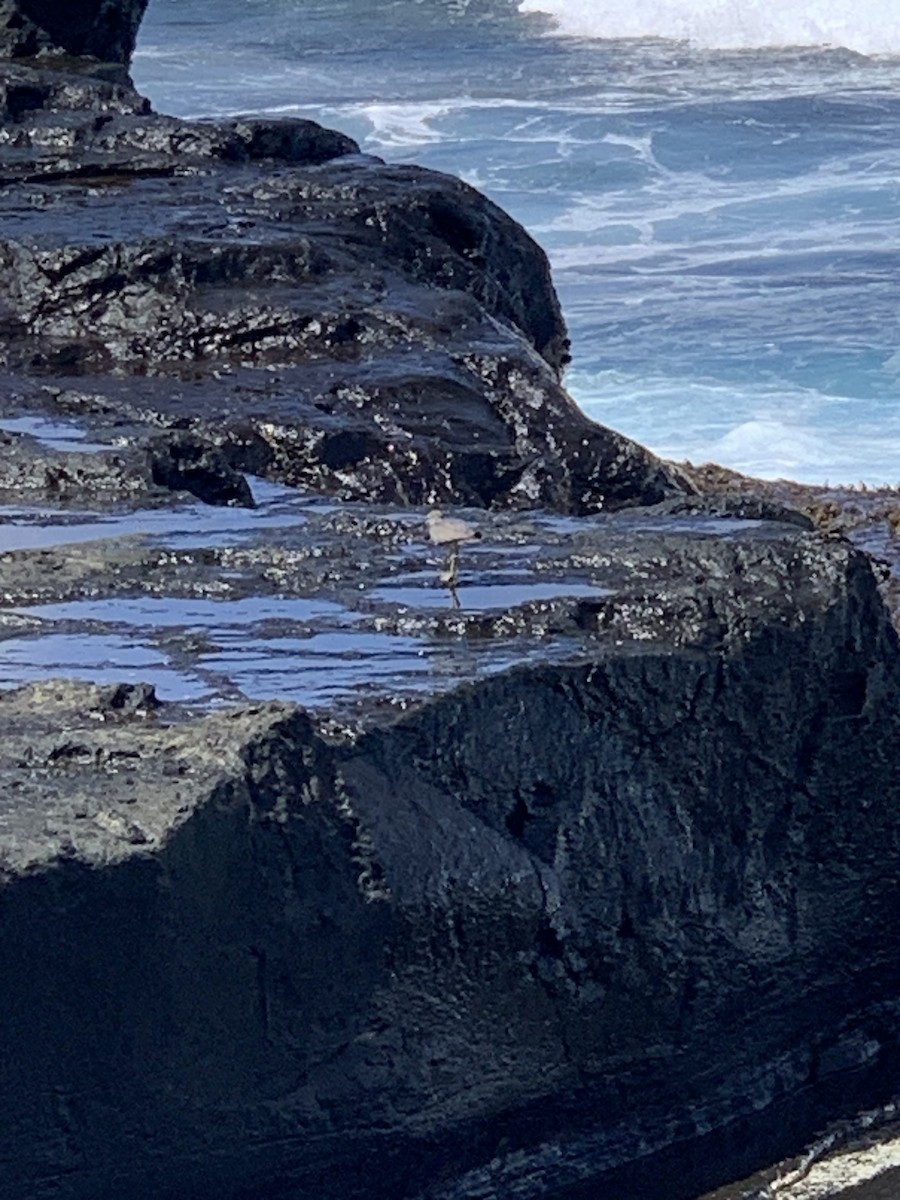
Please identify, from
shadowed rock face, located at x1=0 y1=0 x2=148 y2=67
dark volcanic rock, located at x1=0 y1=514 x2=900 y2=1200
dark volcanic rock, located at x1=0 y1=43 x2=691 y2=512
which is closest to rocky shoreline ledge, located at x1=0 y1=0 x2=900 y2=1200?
dark volcanic rock, located at x1=0 y1=514 x2=900 y2=1200

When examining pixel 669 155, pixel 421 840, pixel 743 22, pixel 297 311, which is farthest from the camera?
pixel 743 22

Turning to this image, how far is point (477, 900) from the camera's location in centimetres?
434

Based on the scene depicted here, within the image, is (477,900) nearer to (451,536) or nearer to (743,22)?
(451,536)

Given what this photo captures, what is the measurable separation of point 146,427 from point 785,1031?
8.58 feet

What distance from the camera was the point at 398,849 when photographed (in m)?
4.26

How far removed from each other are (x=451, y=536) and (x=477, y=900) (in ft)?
3.35

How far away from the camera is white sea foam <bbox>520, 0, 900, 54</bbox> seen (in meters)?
34.2

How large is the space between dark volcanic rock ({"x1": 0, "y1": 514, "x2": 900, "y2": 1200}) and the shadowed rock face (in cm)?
634

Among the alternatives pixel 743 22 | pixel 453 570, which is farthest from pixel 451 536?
pixel 743 22

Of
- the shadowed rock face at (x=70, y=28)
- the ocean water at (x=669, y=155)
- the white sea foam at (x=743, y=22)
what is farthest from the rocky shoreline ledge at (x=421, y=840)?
the white sea foam at (x=743, y=22)

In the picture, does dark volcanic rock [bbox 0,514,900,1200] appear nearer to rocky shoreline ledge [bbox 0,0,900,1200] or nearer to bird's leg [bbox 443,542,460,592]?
rocky shoreline ledge [bbox 0,0,900,1200]

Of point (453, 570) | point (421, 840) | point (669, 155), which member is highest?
point (669, 155)

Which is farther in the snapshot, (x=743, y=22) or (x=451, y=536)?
(x=743, y=22)

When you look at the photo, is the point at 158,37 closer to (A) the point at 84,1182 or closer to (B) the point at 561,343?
(B) the point at 561,343
